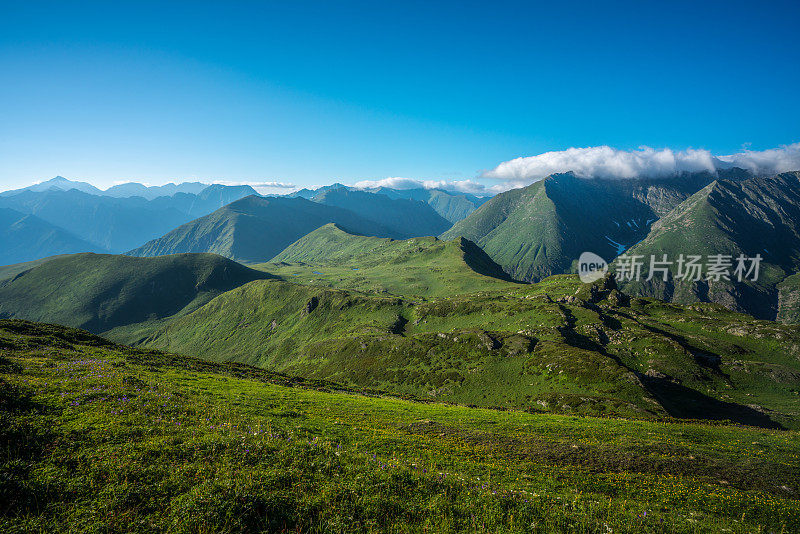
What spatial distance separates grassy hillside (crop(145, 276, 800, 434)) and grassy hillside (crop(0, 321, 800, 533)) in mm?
51482

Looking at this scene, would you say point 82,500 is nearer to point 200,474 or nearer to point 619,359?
point 200,474

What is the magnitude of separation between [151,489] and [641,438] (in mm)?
35355

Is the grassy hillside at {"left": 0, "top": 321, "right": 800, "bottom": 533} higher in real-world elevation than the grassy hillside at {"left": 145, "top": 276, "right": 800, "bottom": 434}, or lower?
higher

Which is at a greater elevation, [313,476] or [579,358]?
[313,476]

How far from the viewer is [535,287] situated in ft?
615

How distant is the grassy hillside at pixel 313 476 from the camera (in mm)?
8508

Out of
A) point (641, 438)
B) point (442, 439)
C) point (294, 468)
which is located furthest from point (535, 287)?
point (294, 468)

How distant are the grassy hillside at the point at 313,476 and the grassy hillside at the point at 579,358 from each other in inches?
2027

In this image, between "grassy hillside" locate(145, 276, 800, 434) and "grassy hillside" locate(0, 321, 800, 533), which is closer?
"grassy hillside" locate(0, 321, 800, 533)

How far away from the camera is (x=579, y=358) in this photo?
85.9m

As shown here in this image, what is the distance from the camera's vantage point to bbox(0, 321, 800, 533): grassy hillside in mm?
8508

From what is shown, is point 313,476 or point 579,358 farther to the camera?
point 579,358

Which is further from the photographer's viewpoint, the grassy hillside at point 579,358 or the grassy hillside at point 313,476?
the grassy hillside at point 579,358

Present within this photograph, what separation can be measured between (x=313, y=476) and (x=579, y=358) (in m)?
93.5
